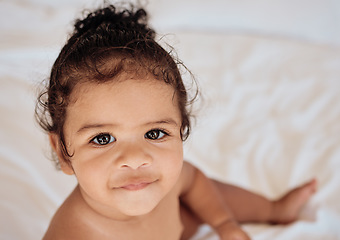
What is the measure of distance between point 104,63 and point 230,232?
1.73ft

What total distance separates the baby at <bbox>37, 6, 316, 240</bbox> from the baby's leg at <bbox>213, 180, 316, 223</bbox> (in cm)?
40

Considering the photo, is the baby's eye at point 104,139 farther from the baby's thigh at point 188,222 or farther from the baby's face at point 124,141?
the baby's thigh at point 188,222

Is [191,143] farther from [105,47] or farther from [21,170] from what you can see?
[105,47]

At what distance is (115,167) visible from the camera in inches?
28.3

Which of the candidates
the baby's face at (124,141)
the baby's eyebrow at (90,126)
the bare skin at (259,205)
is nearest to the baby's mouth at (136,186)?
the baby's face at (124,141)

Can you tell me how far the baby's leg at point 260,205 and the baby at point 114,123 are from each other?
0.40m

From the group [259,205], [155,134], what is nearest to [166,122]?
[155,134]

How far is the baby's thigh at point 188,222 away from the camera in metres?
1.09

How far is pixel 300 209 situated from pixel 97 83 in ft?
2.44

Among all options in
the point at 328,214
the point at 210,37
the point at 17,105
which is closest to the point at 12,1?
the point at 17,105

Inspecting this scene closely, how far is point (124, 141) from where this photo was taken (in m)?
0.73

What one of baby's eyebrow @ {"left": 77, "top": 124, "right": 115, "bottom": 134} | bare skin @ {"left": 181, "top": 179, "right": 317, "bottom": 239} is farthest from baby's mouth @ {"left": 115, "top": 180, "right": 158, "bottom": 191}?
bare skin @ {"left": 181, "top": 179, "right": 317, "bottom": 239}

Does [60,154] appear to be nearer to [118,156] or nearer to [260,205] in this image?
[118,156]

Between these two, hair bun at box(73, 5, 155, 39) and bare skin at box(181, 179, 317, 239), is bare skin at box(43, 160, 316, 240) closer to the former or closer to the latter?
bare skin at box(181, 179, 317, 239)
